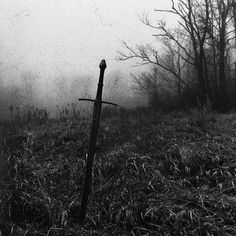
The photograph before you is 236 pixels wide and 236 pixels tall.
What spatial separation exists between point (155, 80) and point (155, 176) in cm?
1551

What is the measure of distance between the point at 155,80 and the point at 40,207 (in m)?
16.5

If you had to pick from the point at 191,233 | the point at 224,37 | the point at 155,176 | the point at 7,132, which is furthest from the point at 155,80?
the point at 191,233

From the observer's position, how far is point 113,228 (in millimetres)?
4195

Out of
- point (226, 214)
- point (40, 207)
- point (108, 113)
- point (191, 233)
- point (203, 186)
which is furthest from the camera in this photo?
point (108, 113)

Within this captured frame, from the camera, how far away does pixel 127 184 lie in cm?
511

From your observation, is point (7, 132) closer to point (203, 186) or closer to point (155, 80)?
point (203, 186)

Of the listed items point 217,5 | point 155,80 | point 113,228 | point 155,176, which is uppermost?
point 217,5

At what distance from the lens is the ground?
4.12 meters

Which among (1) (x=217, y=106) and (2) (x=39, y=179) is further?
(1) (x=217, y=106)

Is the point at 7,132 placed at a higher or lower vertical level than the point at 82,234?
higher

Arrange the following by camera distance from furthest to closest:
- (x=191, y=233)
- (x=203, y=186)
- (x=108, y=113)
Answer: (x=108, y=113) < (x=203, y=186) < (x=191, y=233)

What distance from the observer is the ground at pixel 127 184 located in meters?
4.12

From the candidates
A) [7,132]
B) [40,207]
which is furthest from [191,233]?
[7,132]

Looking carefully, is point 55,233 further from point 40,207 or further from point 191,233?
point 191,233
